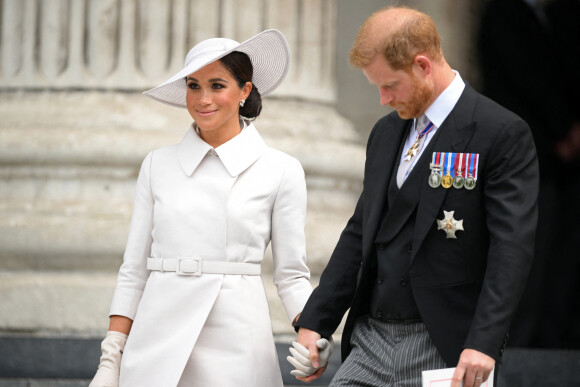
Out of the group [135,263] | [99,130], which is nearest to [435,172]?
[135,263]

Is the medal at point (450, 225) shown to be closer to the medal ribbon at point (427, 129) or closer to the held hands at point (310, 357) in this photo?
the medal ribbon at point (427, 129)

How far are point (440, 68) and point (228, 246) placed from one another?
31.9 inches

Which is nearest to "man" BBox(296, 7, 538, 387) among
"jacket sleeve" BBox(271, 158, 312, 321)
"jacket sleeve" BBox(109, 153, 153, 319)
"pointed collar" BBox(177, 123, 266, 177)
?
"jacket sleeve" BBox(271, 158, 312, 321)

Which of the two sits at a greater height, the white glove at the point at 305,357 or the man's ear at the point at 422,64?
the man's ear at the point at 422,64

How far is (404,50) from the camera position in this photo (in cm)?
270

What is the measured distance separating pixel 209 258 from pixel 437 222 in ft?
2.40

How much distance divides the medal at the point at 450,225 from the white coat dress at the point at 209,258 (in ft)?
2.04

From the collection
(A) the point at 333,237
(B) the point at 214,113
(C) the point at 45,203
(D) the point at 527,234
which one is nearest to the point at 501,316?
(D) the point at 527,234

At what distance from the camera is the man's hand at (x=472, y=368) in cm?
251

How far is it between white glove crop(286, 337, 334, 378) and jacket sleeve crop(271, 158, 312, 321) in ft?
0.75

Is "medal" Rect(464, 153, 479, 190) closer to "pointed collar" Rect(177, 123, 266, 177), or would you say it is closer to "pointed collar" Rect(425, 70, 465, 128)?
"pointed collar" Rect(425, 70, 465, 128)

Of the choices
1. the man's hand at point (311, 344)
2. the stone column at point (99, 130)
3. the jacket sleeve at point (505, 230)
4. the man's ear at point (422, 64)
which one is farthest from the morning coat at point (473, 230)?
the stone column at point (99, 130)

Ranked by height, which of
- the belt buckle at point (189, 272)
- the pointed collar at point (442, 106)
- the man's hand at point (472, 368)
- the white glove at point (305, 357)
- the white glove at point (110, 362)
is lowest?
the white glove at point (110, 362)

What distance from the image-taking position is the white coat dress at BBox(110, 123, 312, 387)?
3021 mm
